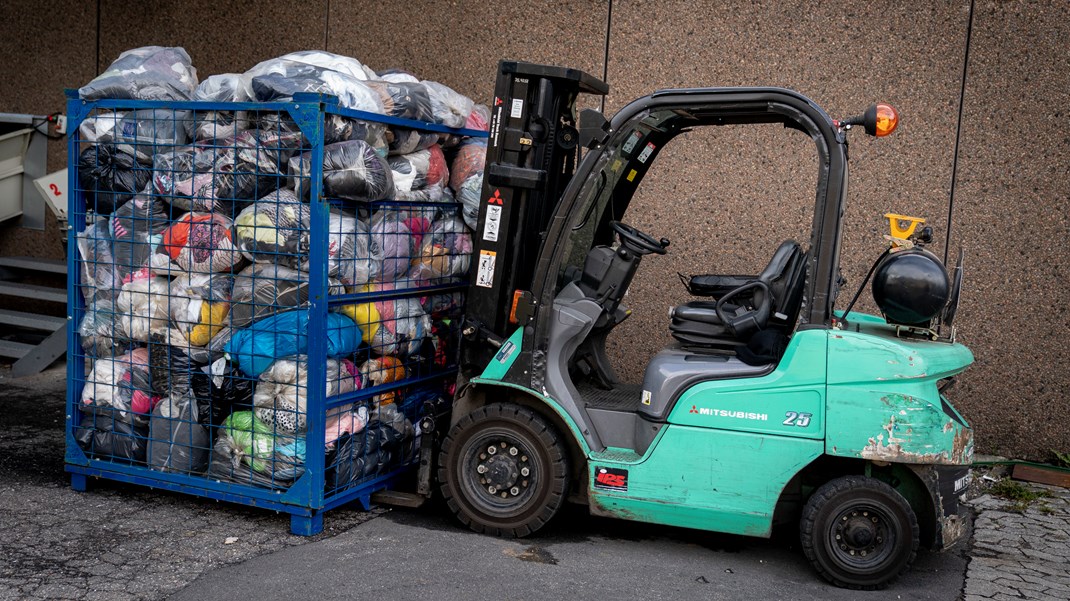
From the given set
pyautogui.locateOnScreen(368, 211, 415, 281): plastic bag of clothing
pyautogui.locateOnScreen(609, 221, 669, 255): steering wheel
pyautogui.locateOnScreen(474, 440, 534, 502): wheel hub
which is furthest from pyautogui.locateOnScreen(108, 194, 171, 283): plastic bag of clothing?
pyautogui.locateOnScreen(609, 221, 669, 255): steering wheel

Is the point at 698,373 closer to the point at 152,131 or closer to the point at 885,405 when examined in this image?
the point at 885,405

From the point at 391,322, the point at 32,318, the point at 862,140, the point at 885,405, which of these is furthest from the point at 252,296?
the point at 32,318

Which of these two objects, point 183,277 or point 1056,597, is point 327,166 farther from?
point 1056,597

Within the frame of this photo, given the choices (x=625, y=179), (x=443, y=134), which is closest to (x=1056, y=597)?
(x=625, y=179)

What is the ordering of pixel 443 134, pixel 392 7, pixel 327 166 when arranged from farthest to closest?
pixel 392 7 → pixel 443 134 → pixel 327 166

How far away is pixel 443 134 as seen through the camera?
5.59 metres

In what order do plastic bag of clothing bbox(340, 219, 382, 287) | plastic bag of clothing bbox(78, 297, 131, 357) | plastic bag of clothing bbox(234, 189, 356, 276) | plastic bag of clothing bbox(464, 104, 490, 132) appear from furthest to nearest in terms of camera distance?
1. plastic bag of clothing bbox(464, 104, 490, 132)
2. plastic bag of clothing bbox(78, 297, 131, 357)
3. plastic bag of clothing bbox(340, 219, 382, 287)
4. plastic bag of clothing bbox(234, 189, 356, 276)

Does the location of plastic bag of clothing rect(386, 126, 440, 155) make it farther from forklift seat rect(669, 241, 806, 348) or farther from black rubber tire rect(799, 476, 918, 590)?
black rubber tire rect(799, 476, 918, 590)

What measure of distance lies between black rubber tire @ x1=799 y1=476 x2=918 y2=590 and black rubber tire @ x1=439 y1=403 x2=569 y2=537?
3.97ft

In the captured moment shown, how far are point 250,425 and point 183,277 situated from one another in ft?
2.84

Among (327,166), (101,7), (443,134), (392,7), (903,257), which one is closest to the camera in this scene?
(903,257)

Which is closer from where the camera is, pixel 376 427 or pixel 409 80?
pixel 376 427

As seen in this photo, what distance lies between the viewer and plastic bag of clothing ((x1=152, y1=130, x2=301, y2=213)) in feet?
15.9

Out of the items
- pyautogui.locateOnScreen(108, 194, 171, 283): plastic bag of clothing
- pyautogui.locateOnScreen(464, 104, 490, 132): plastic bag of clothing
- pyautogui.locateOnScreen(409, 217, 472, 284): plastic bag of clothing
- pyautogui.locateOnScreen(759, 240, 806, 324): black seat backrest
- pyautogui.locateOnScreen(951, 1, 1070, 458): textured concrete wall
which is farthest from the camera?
pyautogui.locateOnScreen(951, 1, 1070, 458): textured concrete wall
